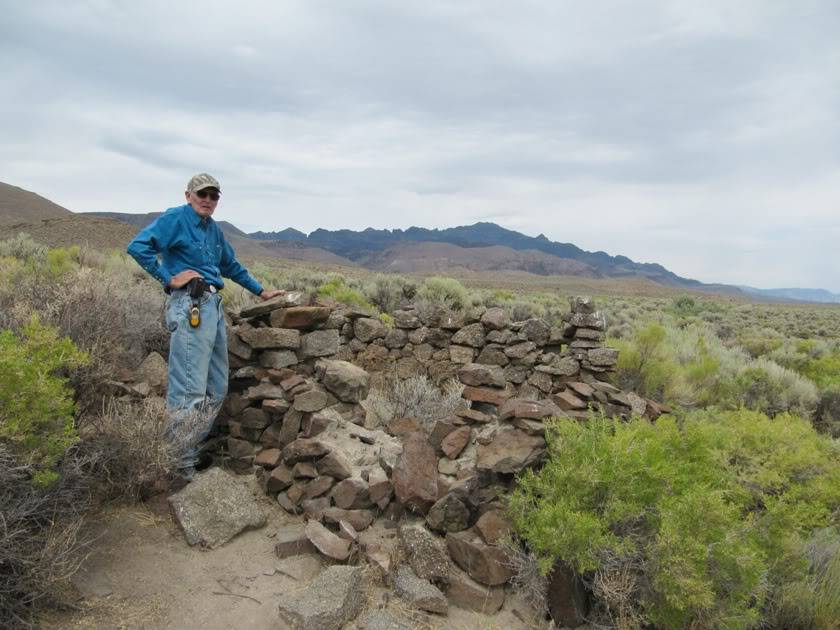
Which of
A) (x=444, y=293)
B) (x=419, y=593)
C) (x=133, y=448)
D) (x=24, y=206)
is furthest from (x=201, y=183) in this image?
(x=24, y=206)

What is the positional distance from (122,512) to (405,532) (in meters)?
2.26

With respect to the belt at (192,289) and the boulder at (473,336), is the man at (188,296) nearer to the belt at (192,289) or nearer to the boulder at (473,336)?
the belt at (192,289)

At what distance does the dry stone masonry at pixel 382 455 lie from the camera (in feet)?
12.4

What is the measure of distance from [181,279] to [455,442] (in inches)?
109

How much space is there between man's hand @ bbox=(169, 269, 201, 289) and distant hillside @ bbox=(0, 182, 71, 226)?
7054 cm

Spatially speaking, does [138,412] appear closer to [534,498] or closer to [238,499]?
[238,499]

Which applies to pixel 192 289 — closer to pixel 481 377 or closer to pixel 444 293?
pixel 481 377

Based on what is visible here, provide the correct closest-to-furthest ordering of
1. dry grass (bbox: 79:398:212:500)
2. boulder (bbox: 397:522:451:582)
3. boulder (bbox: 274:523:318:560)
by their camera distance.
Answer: boulder (bbox: 397:522:451:582) → boulder (bbox: 274:523:318:560) → dry grass (bbox: 79:398:212:500)

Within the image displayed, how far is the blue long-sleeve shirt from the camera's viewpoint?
4.41 m

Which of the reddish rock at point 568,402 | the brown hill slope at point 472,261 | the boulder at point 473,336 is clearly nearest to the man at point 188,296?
the reddish rock at point 568,402

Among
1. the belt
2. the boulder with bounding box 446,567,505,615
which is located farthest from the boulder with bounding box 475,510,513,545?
the belt

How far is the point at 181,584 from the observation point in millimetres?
3625

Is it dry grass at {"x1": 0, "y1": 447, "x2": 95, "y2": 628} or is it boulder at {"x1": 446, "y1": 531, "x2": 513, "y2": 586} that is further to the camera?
boulder at {"x1": 446, "y1": 531, "x2": 513, "y2": 586}

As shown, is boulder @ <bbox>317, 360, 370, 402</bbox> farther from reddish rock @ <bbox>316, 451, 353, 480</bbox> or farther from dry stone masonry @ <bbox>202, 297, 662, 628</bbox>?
reddish rock @ <bbox>316, 451, 353, 480</bbox>
